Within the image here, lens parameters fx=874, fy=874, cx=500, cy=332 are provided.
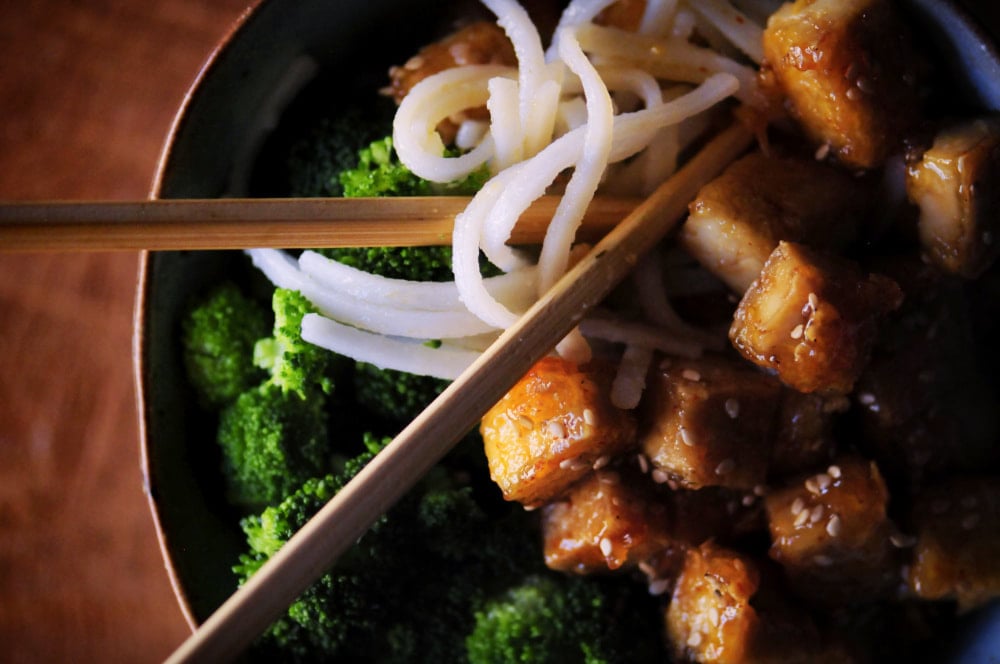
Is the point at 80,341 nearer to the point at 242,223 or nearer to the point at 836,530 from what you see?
the point at 242,223

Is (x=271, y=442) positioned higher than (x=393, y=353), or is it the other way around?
(x=393, y=353)

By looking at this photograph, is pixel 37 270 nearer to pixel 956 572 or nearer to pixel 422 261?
pixel 422 261

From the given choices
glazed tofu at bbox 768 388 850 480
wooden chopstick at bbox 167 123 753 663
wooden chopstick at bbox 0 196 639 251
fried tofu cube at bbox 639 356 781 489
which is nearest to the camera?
wooden chopstick at bbox 167 123 753 663

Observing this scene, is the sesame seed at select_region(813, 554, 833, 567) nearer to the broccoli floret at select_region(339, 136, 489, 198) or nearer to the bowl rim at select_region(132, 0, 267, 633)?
the broccoli floret at select_region(339, 136, 489, 198)

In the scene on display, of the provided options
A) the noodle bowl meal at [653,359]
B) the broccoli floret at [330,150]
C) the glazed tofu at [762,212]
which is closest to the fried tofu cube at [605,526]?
the noodle bowl meal at [653,359]

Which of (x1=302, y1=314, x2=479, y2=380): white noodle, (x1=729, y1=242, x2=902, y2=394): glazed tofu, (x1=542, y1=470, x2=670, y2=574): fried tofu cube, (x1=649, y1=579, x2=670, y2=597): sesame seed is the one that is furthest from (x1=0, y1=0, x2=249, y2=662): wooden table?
(x1=729, y1=242, x2=902, y2=394): glazed tofu

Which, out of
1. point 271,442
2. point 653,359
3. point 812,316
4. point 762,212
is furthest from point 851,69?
point 271,442
